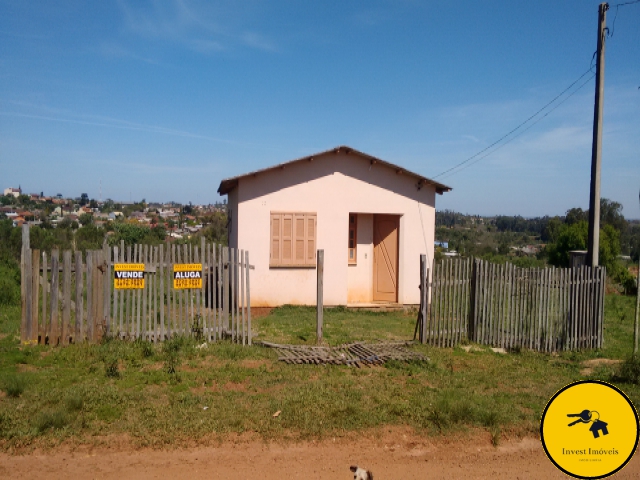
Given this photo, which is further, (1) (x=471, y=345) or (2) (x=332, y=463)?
(1) (x=471, y=345)

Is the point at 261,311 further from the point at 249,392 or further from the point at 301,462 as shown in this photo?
the point at 301,462

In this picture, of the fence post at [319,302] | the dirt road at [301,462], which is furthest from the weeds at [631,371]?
the fence post at [319,302]

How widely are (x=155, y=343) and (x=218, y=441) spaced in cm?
390

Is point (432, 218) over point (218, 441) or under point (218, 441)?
over

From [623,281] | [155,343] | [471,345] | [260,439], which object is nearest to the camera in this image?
[260,439]

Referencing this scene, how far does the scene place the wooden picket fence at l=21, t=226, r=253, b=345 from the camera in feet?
27.7

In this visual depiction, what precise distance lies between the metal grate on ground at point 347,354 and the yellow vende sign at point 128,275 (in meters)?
2.55

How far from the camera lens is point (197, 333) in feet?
30.0

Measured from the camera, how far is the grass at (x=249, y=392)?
5.64 meters

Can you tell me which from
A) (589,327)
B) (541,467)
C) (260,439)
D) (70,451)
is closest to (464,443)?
(541,467)

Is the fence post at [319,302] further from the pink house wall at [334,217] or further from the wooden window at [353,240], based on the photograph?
the wooden window at [353,240]

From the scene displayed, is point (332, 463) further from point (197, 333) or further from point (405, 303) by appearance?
point (405, 303)

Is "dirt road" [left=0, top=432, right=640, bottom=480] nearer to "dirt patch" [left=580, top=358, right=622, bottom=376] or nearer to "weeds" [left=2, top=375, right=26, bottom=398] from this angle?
"weeds" [left=2, top=375, right=26, bottom=398]

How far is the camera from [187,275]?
9148 millimetres
